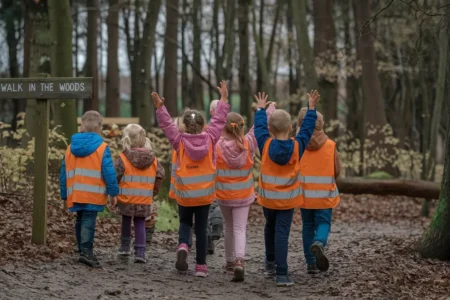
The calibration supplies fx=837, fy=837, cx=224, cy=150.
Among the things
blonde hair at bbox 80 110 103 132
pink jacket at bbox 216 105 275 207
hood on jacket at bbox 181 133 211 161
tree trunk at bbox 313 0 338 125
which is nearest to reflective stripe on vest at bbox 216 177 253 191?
pink jacket at bbox 216 105 275 207

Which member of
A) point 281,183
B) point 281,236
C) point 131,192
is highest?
point 281,183

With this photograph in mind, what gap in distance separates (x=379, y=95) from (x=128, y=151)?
18026 mm

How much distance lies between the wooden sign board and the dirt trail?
184 cm

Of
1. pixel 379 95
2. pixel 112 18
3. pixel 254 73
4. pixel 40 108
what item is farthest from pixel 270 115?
pixel 254 73

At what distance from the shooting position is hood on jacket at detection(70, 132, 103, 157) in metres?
9.05

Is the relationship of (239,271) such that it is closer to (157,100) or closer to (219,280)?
(219,280)

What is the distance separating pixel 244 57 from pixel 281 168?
13409 millimetres

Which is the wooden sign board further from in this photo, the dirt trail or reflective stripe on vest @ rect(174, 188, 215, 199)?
the dirt trail

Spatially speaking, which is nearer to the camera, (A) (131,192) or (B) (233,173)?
(B) (233,173)

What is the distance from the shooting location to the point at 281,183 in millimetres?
8828

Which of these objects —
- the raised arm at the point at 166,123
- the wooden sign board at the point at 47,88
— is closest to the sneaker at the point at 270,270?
the raised arm at the point at 166,123

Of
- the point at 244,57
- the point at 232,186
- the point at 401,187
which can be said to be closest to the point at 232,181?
the point at 232,186

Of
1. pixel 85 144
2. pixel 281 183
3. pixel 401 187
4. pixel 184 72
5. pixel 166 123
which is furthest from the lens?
pixel 184 72

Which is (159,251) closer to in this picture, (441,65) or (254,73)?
(441,65)
